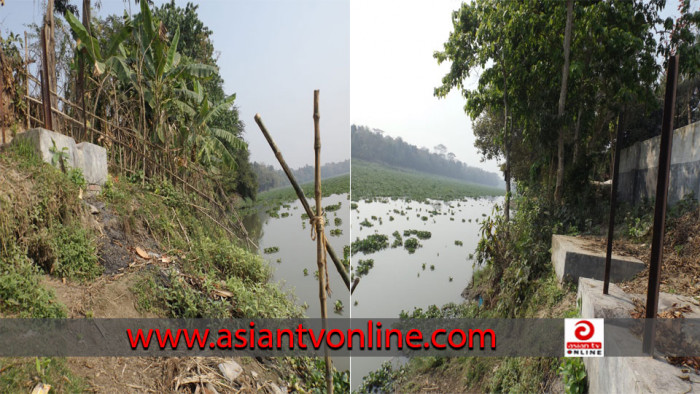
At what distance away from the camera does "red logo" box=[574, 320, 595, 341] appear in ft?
8.33

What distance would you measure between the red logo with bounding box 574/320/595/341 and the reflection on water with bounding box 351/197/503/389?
383 centimetres

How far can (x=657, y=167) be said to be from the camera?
4.32 m

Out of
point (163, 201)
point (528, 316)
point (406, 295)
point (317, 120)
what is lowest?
point (406, 295)

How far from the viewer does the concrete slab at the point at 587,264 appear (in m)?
3.74

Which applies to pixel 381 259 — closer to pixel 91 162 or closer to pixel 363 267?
pixel 363 267

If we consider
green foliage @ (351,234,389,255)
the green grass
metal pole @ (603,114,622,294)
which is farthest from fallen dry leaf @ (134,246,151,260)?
the green grass

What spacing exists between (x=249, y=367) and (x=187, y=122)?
580cm

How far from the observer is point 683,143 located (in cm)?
439

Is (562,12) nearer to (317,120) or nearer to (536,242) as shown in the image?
(536,242)

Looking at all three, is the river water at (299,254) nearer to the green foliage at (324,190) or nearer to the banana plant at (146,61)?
the green foliage at (324,190)

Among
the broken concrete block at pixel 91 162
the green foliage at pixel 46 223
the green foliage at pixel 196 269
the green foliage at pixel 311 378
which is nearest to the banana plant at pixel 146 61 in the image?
the broken concrete block at pixel 91 162

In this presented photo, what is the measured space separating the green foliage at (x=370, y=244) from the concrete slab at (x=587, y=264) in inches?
235

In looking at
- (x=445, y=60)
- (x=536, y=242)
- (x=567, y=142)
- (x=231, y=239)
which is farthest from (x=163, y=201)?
(x=567, y=142)

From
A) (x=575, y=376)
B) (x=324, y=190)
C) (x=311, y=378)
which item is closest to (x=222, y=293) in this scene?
(x=311, y=378)
